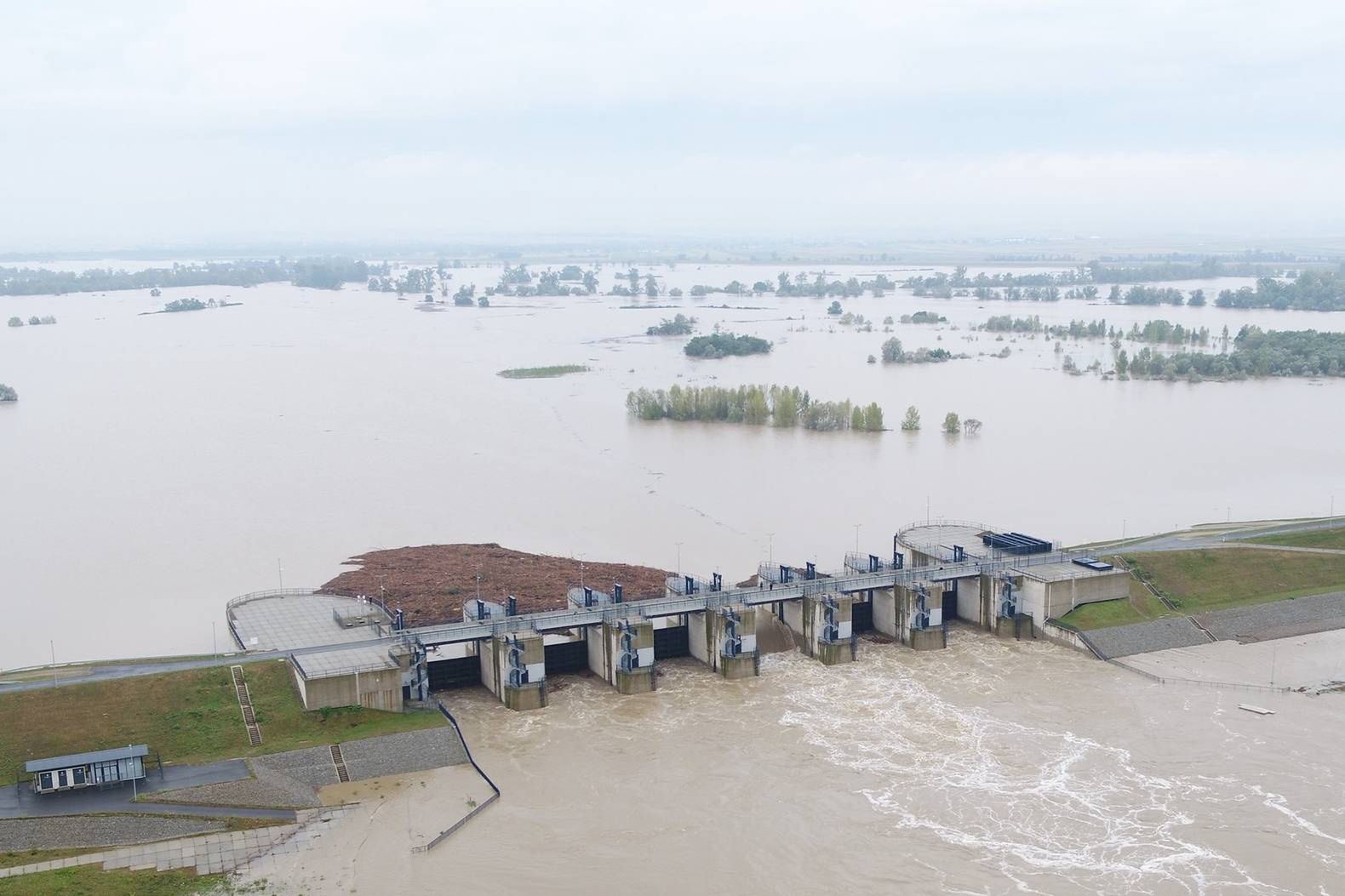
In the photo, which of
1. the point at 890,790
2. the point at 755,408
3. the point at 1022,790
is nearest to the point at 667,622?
the point at 890,790

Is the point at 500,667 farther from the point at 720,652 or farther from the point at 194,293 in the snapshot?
the point at 194,293

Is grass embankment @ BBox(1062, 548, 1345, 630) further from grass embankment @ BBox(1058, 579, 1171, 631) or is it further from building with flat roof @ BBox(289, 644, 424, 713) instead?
building with flat roof @ BBox(289, 644, 424, 713)

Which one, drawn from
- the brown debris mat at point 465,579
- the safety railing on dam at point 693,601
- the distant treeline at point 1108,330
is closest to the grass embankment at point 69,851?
the safety railing on dam at point 693,601

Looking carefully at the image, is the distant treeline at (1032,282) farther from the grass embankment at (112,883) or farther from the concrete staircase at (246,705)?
the grass embankment at (112,883)

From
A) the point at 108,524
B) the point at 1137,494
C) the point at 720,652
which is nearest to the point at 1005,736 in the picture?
the point at 720,652

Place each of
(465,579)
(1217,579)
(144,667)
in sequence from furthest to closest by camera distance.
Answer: (465,579) → (1217,579) → (144,667)

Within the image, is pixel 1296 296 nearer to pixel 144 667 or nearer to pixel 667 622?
pixel 667 622
